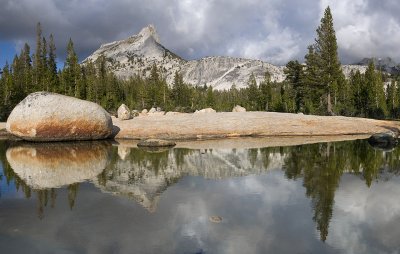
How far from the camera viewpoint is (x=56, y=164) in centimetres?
1792

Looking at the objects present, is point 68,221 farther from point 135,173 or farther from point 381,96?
point 381,96

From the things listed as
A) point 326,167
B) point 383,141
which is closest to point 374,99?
point 383,141

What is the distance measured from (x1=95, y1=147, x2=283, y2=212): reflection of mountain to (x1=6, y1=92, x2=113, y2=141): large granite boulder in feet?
21.1

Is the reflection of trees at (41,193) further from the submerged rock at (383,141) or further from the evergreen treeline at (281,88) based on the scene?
the evergreen treeline at (281,88)

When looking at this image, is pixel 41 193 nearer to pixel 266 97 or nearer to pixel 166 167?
pixel 166 167

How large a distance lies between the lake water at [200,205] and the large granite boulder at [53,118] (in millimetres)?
9313

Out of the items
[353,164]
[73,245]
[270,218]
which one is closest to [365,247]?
[270,218]

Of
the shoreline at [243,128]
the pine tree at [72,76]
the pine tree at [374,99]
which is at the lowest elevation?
the shoreline at [243,128]

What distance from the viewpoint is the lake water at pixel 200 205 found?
7758mm

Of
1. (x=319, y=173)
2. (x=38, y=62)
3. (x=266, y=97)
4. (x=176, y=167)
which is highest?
(x=38, y=62)

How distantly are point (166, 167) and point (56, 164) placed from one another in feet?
17.2

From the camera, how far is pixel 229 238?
793 centimetres

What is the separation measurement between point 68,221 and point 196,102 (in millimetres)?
126188

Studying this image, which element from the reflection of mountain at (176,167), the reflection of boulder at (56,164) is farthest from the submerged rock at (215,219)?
the reflection of boulder at (56,164)
